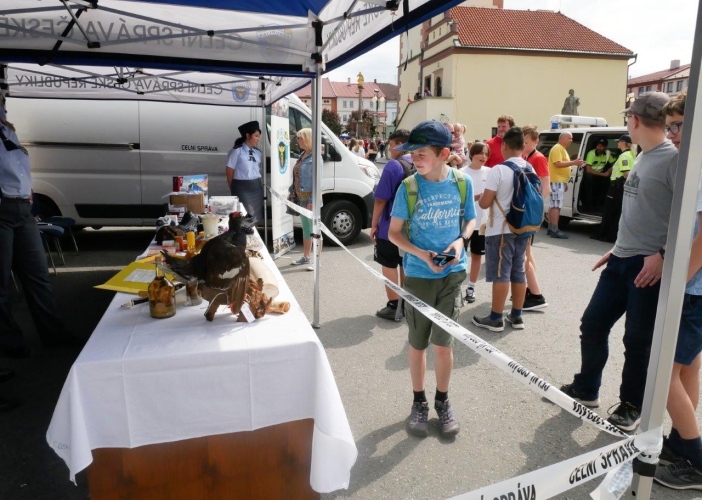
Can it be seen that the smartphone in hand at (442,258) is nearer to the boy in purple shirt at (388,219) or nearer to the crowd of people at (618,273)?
the crowd of people at (618,273)

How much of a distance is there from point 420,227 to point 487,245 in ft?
6.19

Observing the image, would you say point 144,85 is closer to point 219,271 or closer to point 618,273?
point 219,271

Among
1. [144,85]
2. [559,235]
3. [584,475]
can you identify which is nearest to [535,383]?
[584,475]

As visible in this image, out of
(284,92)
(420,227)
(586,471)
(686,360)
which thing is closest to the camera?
(586,471)

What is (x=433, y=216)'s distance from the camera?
267 cm

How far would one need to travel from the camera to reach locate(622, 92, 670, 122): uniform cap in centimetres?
242

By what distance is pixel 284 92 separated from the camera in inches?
245

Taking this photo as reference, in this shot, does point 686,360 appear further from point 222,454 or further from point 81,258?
point 81,258

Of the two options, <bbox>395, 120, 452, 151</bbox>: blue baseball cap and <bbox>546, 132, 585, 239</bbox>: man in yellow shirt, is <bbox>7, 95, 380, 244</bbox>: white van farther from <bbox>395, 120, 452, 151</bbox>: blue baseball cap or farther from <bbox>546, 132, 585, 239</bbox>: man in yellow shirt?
<bbox>395, 120, 452, 151</bbox>: blue baseball cap

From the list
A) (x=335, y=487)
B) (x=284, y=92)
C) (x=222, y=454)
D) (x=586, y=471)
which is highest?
(x=284, y=92)

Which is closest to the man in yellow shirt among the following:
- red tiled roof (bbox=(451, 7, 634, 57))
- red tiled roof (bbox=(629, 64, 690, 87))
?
red tiled roof (bbox=(451, 7, 634, 57))

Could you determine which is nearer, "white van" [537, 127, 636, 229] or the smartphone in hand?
the smartphone in hand


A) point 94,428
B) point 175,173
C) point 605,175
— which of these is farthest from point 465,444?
point 605,175

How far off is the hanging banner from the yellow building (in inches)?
922
